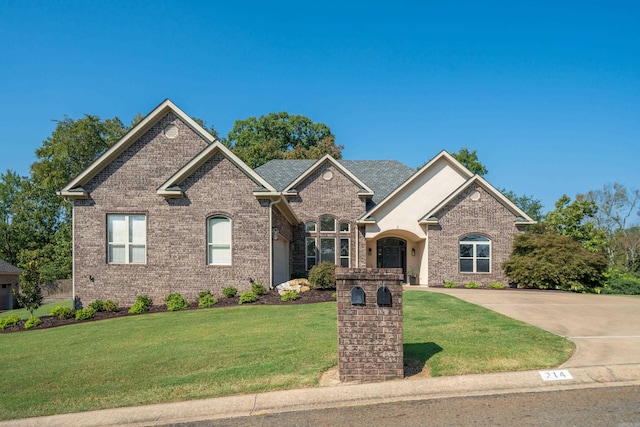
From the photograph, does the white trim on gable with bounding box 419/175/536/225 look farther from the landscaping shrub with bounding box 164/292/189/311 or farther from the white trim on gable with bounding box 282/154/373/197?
the landscaping shrub with bounding box 164/292/189/311

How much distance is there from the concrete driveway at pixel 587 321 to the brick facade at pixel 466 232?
6066 mm

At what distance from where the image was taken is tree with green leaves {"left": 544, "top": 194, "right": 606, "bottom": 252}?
30245 millimetres

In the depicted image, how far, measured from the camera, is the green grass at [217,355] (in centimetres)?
713

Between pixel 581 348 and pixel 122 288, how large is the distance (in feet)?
52.2

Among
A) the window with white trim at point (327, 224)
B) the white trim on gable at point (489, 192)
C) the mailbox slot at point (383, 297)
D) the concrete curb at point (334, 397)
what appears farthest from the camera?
the window with white trim at point (327, 224)

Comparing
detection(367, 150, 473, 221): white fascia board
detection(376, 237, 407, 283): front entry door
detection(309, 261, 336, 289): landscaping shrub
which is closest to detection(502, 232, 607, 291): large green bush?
detection(367, 150, 473, 221): white fascia board

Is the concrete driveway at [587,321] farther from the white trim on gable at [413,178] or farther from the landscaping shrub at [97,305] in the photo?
the landscaping shrub at [97,305]

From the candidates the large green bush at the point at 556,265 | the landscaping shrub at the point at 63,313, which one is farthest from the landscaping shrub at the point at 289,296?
the large green bush at the point at 556,265

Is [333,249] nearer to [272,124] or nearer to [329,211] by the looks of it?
[329,211]

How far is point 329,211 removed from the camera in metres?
24.8

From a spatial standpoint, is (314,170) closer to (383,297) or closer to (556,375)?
(383,297)

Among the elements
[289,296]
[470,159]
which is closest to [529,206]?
[470,159]

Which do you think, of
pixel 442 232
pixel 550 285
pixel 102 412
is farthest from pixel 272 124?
pixel 102 412

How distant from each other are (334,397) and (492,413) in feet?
6.66
